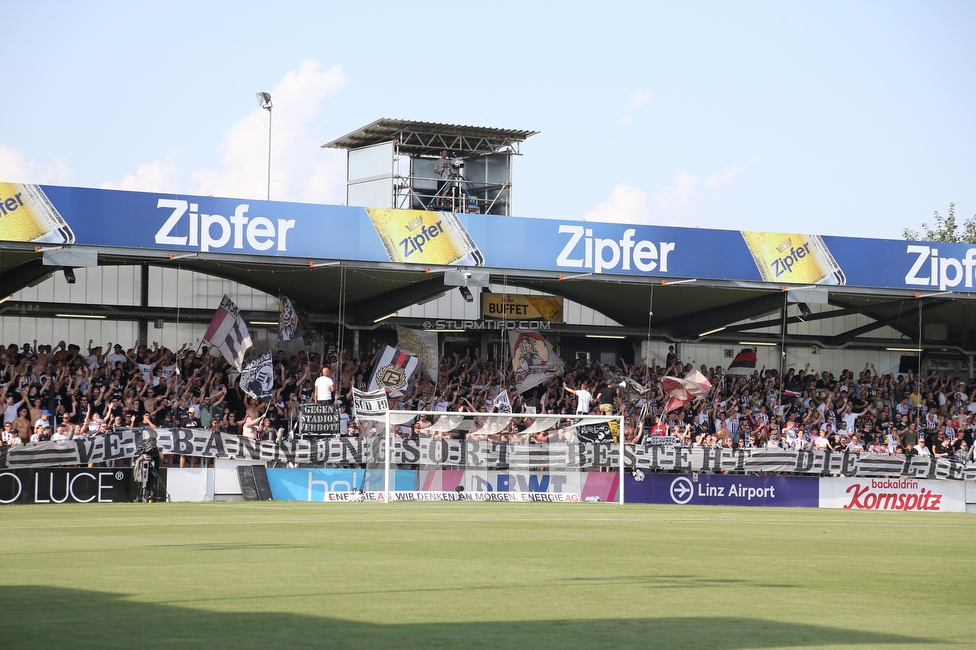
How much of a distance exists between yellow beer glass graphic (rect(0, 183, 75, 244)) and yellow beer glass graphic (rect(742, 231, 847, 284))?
17183 millimetres

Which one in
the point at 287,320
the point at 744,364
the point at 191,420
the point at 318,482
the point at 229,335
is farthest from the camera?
the point at 744,364

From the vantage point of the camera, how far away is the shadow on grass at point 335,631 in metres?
6.50

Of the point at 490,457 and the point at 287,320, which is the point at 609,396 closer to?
the point at 490,457

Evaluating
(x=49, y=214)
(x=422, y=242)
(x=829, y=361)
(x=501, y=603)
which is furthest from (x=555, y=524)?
(x=829, y=361)

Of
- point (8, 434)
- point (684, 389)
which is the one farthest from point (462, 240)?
point (8, 434)

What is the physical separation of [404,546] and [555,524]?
4924 millimetres

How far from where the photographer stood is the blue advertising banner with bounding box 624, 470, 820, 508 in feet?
89.9

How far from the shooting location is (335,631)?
272 inches

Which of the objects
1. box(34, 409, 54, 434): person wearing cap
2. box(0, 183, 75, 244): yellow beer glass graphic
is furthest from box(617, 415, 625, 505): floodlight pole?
box(0, 183, 75, 244): yellow beer glass graphic

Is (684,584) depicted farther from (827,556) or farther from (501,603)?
(827,556)

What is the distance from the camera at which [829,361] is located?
131 feet

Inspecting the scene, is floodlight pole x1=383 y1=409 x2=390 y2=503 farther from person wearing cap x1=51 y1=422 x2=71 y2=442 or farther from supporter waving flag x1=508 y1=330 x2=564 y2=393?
supporter waving flag x1=508 y1=330 x2=564 y2=393

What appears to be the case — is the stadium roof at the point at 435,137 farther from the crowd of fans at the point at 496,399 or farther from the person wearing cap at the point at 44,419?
the person wearing cap at the point at 44,419

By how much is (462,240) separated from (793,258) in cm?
930
